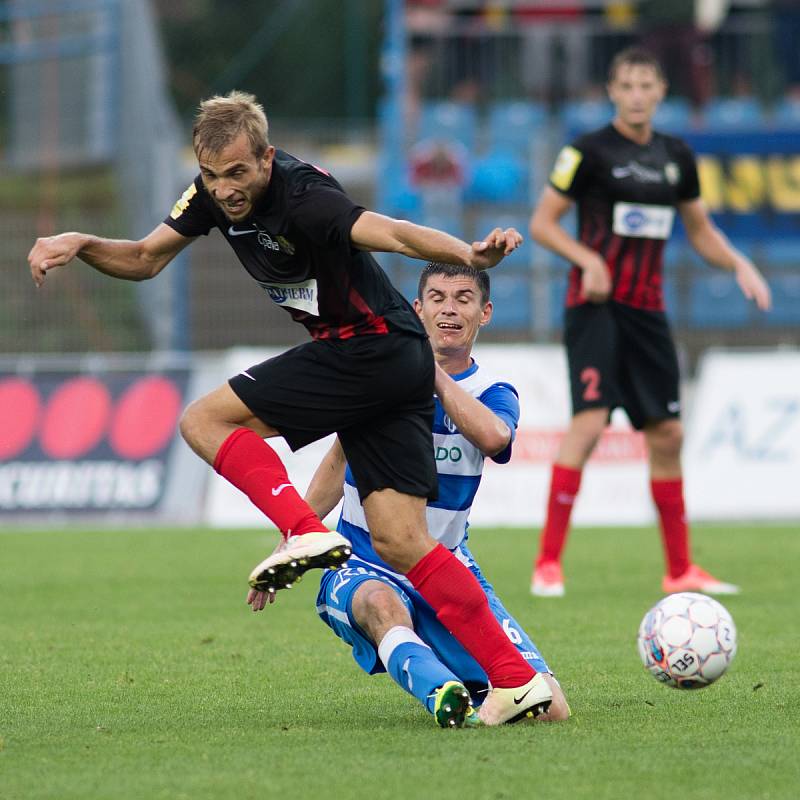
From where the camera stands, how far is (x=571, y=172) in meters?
8.68

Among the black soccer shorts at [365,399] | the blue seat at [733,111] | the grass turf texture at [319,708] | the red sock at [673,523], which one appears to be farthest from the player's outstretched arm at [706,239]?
the blue seat at [733,111]

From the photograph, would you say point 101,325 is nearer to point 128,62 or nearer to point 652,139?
point 128,62

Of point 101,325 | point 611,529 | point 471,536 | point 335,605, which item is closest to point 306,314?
point 335,605

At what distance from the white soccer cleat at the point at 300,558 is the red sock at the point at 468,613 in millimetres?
366

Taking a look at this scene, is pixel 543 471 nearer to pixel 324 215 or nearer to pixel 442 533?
pixel 442 533

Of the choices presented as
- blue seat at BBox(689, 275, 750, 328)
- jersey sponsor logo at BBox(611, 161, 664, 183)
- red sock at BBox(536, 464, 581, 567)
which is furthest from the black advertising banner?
jersey sponsor logo at BBox(611, 161, 664, 183)

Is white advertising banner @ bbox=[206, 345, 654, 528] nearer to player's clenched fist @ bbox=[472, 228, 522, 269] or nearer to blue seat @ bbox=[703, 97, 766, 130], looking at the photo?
blue seat @ bbox=[703, 97, 766, 130]

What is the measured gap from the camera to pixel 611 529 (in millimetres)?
12891

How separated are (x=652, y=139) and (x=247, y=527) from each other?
232 inches

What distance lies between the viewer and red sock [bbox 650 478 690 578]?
8.55 metres

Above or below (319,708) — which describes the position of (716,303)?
below

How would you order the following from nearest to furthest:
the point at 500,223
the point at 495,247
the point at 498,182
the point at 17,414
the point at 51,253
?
the point at 495,247, the point at 51,253, the point at 17,414, the point at 500,223, the point at 498,182

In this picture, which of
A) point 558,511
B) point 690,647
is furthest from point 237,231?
point 558,511

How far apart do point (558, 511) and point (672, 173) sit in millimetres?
1912
